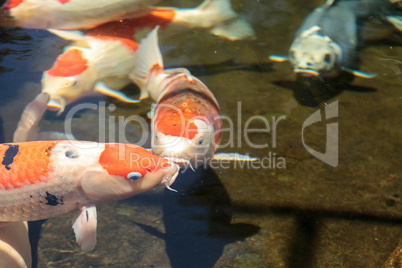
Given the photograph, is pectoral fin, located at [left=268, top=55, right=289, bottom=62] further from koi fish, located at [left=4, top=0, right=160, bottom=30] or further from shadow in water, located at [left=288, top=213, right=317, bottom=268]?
shadow in water, located at [left=288, top=213, right=317, bottom=268]

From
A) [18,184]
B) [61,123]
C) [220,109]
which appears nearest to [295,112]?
[220,109]

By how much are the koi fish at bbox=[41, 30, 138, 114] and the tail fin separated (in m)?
0.11

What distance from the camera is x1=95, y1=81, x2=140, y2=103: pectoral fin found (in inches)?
136

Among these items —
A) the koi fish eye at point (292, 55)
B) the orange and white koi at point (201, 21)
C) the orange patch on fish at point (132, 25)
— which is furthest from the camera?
the orange and white koi at point (201, 21)

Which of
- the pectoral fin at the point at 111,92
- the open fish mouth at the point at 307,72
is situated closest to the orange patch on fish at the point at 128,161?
the pectoral fin at the point at 111,92

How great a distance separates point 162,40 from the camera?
4254 mm

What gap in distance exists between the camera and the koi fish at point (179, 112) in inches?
97.3

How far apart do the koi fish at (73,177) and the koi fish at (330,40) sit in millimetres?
2227

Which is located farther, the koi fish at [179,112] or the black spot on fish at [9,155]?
the koi fish at [179,112]

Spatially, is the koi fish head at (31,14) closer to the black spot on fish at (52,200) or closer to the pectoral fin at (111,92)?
the pectoral fin at (111,92)

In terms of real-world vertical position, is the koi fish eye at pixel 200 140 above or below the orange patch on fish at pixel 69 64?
below

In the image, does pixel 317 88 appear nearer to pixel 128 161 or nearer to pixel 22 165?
pixel 128 161

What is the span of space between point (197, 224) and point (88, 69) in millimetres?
2185

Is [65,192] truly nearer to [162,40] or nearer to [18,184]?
[18,184]
